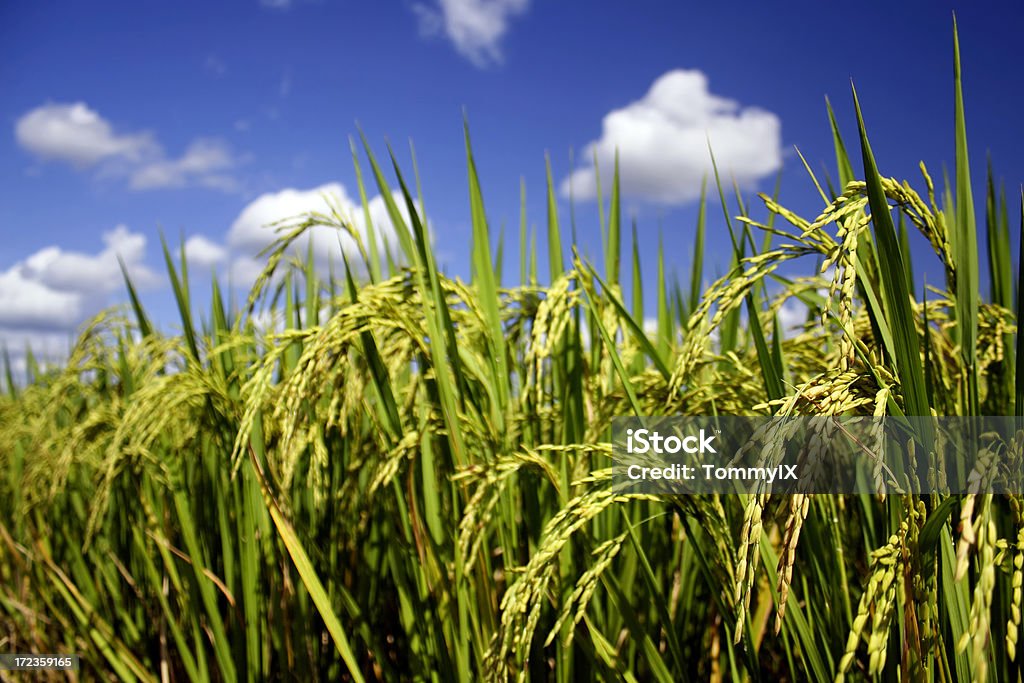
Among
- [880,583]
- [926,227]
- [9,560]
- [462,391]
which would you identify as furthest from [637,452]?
[9,560]

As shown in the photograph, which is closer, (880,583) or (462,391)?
(880,583)

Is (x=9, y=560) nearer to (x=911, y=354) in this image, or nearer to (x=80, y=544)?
(x=80, y=544)

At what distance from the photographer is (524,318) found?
190 centimetres

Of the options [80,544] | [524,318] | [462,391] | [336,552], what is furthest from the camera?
[80,544]

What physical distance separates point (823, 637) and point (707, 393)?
→ 0.53 m

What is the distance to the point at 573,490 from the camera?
5.07 feet

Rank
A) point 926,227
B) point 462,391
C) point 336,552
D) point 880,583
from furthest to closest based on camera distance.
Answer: point 336,552 → point 462,391 → point 926,227 → point 880,583

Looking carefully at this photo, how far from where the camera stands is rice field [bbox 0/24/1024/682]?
0.98m

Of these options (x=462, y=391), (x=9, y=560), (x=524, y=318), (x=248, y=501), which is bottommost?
(x=9, y=560)

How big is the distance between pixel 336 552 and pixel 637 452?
128cm

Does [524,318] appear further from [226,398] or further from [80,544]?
[80,544]

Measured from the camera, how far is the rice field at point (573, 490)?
98 cm

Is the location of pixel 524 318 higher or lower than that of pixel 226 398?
higher

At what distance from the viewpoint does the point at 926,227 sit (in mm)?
1132
